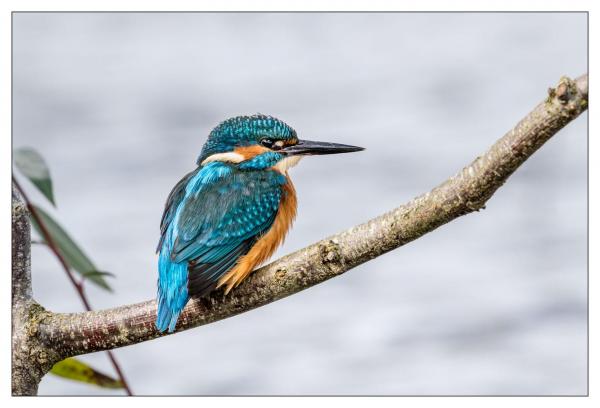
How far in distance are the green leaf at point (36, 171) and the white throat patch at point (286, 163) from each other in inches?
26.2

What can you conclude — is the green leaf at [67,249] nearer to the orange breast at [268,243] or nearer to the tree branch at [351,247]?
the tree branch at [351,247]

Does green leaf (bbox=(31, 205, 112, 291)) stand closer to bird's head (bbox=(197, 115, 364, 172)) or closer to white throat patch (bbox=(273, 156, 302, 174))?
bird's head (bbox=(197, 115, 364, 172))

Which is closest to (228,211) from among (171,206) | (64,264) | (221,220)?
(221,220)

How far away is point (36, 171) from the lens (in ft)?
5.35

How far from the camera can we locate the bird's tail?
1659 mm

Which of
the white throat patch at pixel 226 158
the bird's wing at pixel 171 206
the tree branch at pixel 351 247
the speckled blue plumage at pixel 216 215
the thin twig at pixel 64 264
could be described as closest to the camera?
the tree branch at pixel 351 247

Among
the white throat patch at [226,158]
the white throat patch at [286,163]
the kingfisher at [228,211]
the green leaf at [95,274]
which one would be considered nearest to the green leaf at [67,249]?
the green leaf at [95,274]

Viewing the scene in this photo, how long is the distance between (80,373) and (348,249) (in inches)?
28.5

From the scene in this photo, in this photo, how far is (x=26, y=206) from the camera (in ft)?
5.42

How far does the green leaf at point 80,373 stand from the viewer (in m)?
1.76

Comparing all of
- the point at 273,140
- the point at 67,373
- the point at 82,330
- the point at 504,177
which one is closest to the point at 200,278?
the point at 82,330

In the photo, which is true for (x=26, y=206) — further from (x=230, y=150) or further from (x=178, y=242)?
(x=230, y=150)

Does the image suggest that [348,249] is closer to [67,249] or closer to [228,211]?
[228,211]
